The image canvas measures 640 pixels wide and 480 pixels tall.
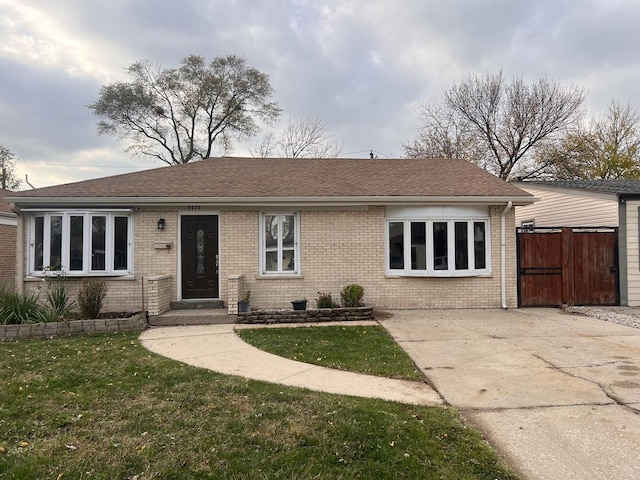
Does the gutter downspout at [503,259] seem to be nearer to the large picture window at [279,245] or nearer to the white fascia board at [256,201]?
the white fascia board at [256,201]

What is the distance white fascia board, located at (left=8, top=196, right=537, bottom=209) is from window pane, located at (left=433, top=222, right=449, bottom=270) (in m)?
0.59

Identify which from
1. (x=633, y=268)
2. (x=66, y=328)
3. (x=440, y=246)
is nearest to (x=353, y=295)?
(x=440, y=246)

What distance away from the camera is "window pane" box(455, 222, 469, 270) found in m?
9.38

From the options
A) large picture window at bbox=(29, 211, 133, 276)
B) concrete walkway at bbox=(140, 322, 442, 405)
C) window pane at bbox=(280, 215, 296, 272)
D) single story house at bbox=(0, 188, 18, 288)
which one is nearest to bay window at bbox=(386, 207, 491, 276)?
window pane at bbox=(280, 215, 296, 272)

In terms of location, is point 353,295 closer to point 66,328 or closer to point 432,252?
point 432,252

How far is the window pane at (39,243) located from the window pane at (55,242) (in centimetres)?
26

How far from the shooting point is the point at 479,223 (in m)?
9.49

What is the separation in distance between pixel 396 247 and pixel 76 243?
7.43m

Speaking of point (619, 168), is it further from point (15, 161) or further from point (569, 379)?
point (15, 161)

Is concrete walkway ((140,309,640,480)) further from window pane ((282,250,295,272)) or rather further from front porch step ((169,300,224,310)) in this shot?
window pane ((282,250,295,272))

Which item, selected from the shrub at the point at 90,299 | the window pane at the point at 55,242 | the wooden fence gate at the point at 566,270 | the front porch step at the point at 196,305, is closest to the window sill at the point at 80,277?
the window pane at the point at 55,242

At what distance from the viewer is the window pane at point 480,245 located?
9453 millimetres

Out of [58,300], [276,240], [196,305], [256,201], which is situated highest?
[256,201]

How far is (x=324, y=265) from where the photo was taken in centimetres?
928
